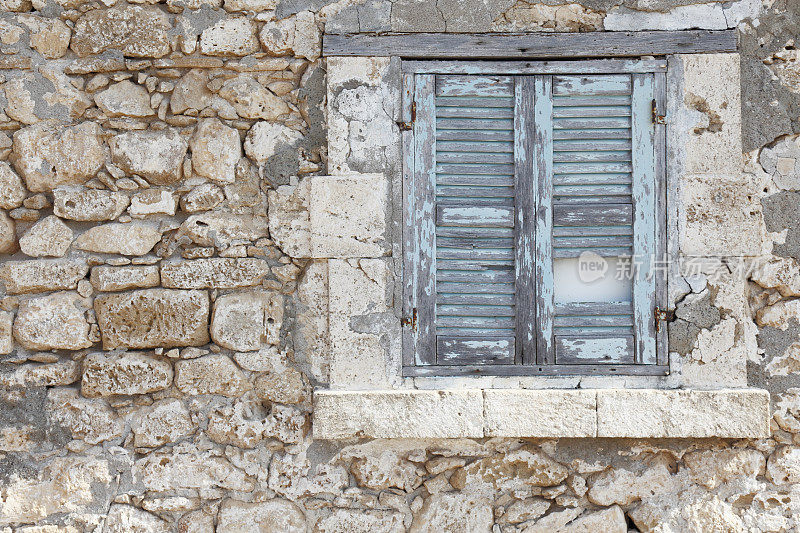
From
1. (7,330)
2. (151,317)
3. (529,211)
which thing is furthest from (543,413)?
(7,330)

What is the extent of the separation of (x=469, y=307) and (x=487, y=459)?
2.18ft

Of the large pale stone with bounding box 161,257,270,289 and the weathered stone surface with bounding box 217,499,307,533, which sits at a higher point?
the large pale stone with bounding box 161,257,270,289

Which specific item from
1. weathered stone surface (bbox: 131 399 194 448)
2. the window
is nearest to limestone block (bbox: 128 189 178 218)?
weathered stone surface (bbox: 131 399 194 448)

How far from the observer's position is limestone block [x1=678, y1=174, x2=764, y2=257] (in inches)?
113

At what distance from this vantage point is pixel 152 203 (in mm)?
2914

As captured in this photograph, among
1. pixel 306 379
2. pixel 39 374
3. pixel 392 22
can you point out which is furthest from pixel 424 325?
pixel 39 374

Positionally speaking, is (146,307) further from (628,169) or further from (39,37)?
(628,169)

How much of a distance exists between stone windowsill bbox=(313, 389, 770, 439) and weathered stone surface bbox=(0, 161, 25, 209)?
160 cm

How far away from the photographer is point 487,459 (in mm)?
2873

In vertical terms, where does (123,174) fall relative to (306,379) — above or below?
above

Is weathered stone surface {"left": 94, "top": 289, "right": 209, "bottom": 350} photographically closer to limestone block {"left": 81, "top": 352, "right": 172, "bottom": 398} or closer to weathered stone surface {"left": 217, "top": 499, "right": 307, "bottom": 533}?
limestone block {"left": 81, "top": 352, "right": 172, "bottom": 398}

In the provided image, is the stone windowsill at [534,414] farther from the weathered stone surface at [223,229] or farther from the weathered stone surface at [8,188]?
the weathered stone surface at [8,188]

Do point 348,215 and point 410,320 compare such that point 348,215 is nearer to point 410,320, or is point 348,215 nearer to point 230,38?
point 410,320

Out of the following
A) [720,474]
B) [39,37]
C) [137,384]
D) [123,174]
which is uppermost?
[39,37]
